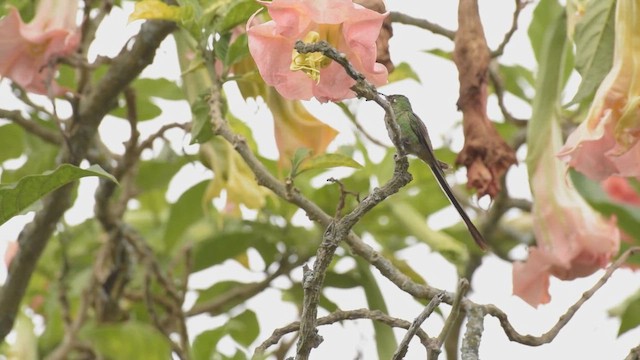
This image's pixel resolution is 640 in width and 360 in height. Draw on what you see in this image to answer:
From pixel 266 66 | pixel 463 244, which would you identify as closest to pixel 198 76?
pixel 266 66

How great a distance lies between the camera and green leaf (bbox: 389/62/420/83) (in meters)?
1.91

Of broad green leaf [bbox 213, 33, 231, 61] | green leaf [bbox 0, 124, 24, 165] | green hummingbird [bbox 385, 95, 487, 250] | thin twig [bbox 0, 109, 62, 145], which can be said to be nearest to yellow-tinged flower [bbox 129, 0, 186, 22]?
broad green leaf [bbox 213, 33, 231, 61]

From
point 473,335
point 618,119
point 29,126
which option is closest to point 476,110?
point 618,119

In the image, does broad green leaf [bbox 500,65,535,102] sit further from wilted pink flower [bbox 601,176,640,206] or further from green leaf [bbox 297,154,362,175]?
green leaf [bbox 297,154,362,175]

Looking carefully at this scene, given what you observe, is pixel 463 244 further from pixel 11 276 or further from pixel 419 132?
pixel 419 132

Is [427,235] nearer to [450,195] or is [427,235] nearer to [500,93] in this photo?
[500,93]

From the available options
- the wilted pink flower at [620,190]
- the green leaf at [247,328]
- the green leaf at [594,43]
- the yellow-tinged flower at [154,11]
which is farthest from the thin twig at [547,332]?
the green leaf at [247,328]

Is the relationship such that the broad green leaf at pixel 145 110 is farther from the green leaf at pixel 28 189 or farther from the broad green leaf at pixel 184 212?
the green leaf at pixel 28 189

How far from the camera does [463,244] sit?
72.7 inches

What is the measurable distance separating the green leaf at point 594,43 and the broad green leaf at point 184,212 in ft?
2.54

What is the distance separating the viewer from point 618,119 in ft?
3.58

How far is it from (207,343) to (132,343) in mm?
261

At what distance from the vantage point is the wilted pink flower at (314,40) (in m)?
0.98

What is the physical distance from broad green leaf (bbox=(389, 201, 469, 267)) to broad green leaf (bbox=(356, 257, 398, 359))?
Answer: 0.09 m
